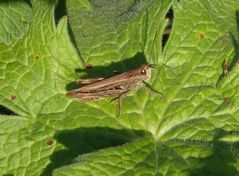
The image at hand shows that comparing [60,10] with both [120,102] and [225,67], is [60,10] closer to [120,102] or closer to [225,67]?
[120,102]

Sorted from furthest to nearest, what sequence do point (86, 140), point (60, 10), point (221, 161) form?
point (60, 10) < point (86, 140) < point (221, 161)

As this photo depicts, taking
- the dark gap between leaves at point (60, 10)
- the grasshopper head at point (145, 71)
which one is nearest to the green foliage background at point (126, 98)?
the grasshopper head at point (145, 71)

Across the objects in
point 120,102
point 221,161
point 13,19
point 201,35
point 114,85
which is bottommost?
point 221,161

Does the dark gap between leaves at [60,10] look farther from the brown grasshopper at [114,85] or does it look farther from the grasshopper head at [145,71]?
the grasshopper head at [145,71]

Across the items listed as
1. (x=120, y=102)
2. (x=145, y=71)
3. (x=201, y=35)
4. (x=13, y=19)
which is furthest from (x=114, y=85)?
(x=13, y=19)

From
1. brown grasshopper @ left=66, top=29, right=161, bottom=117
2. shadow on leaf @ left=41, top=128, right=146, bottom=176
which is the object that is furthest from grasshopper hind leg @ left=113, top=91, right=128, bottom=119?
shadow on leaf @ left=41, top=128, right=146, bottom=176

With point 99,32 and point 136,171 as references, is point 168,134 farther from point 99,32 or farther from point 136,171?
point 99,32
